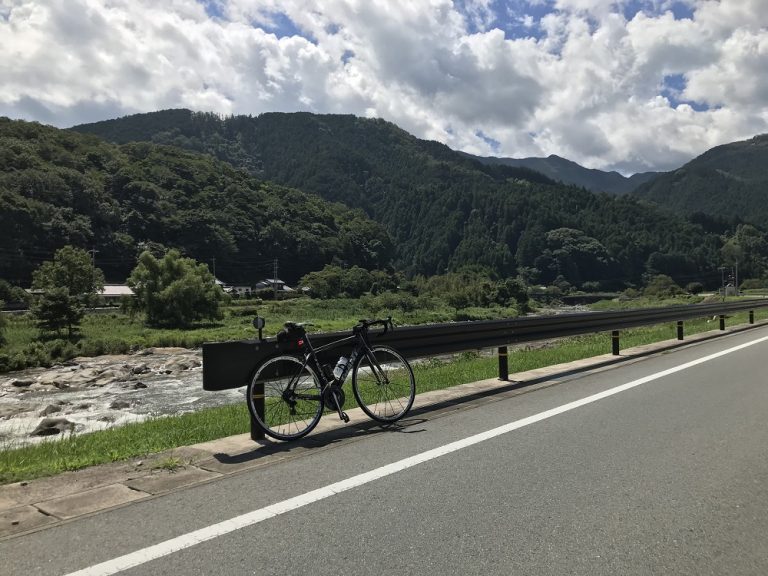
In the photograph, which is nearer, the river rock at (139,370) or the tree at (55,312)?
the river rock at (139,370)

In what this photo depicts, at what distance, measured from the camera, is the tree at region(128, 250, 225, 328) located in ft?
210

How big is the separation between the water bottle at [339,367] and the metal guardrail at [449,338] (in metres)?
0.18

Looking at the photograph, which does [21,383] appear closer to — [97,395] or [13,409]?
[97,395]

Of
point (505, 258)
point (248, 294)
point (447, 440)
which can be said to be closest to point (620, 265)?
point (505, 258)

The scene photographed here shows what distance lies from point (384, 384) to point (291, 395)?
130 cm

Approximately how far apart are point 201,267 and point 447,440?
7152 centimetres

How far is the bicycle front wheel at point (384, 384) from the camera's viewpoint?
6.73 m

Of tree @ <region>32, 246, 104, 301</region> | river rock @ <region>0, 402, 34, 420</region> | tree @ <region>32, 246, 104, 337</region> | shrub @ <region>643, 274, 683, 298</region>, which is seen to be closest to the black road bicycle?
river rock @ <region>0, 402, 34, 420</region>

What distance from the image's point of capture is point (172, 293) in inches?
2517

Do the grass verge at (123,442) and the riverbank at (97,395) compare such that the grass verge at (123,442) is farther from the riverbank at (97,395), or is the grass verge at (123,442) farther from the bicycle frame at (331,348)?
the riverbank at (97,395)

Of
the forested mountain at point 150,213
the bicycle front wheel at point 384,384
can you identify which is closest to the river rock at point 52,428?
the bicycle front wheel at point 384,384

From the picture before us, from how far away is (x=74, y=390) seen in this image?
27.6 metres

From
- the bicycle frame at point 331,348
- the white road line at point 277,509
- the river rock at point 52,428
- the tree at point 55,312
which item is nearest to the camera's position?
the white road line at point 277,509

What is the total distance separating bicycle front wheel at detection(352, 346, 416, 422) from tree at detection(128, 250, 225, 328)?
60658mm
